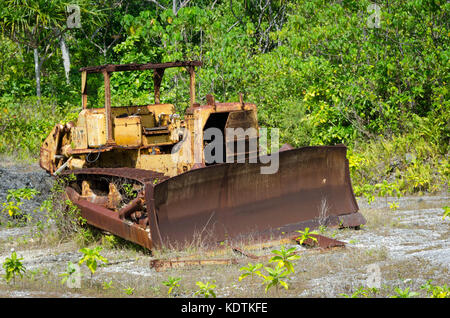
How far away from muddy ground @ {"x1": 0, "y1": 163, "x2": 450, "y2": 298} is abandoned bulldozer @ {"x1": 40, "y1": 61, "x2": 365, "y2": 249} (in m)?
0.30

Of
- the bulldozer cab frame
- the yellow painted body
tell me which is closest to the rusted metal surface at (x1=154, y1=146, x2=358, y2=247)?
the yellow painted body

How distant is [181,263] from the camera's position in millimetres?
7227

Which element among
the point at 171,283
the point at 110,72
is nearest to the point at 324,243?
the point at 171,283

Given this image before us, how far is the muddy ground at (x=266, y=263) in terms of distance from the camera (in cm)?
625

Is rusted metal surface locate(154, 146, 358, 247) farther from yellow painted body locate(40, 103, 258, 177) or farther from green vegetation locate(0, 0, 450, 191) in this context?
green vegetation locate(0, 0, 450, 191)

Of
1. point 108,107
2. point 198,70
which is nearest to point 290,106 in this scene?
point 198,70

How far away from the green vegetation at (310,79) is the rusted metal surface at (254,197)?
1.41 meters

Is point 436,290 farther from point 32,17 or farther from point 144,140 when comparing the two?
point 32,17

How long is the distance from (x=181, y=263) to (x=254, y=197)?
1.60 metres

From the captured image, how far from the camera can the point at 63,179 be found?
9375 millimetres

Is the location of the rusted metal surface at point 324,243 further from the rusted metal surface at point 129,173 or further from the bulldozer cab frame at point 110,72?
the bulldozer cab frame at point 110,72

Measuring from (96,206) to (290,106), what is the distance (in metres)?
7.68

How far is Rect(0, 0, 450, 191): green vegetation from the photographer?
13234mm

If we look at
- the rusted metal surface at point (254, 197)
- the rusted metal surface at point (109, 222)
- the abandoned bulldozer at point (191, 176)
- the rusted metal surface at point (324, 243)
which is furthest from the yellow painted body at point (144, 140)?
the rusted metal surface at point (324, 243)
